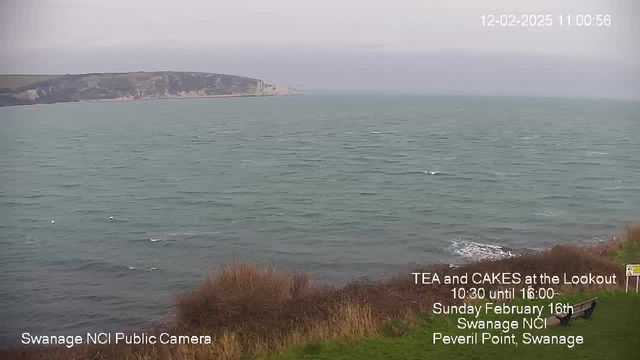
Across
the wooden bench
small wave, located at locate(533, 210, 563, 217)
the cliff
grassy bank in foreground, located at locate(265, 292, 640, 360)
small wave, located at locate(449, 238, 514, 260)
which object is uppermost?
the cliff

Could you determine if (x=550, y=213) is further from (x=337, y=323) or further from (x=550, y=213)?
(x=337, y=323)

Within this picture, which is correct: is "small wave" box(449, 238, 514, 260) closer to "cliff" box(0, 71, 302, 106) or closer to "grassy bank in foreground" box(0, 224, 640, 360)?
"grassy bank in foreground" box(0, 224, 640, 360)

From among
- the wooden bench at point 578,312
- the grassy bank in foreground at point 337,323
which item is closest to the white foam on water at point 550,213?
the grassy bank in foreground at point 337,323

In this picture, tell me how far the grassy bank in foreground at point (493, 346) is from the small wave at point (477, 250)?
731 centimetres

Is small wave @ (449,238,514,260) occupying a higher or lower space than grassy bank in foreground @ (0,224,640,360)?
lower

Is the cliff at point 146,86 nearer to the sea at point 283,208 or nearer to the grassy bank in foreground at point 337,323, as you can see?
the sea at point 283,208

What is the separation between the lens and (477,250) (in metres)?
14.6

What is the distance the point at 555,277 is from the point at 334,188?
13.7 metres

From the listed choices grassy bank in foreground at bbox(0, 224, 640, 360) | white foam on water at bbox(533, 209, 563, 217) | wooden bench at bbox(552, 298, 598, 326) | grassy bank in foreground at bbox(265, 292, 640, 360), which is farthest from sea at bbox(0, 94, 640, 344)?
wooden bench at bbox(552, 298, 598, 326)

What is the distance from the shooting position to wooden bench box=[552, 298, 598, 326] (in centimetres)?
638

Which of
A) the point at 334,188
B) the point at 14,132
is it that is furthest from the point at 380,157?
the point at 14,132

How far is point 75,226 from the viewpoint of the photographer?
17.3 metres

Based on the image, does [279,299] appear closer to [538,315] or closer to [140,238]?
[538,315]

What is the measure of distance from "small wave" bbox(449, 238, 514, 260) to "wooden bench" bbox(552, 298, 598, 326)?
7.18m
